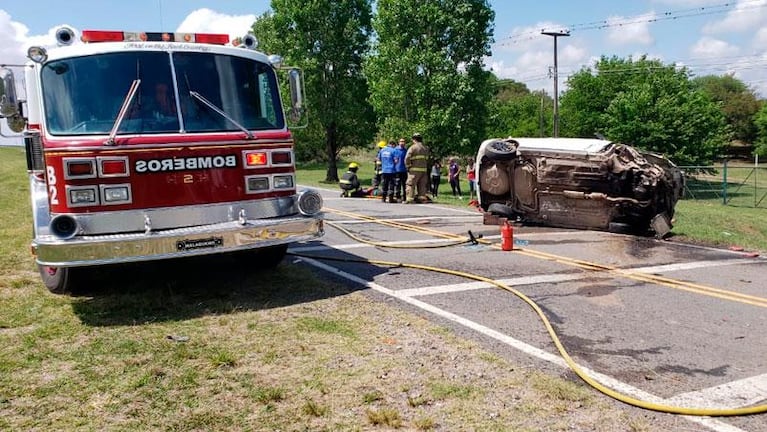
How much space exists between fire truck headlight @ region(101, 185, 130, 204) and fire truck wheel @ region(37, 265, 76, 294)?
111 centimetres

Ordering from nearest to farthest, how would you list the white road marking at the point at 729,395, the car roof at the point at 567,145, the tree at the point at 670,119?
the white road marking at the point at 729,395 → the car roof at the point at 567,145 → the tree at the point at 670,119

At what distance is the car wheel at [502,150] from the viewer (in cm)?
1108

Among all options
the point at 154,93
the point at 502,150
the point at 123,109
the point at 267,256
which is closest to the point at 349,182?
the point at 502,150

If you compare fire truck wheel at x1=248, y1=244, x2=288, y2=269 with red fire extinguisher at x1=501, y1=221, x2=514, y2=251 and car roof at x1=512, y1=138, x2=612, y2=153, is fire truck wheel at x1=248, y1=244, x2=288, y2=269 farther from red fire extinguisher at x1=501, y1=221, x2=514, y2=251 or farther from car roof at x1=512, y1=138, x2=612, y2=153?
car roof at x1=512, y1=138, x2=612, y2=153

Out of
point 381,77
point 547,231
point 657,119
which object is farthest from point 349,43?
point 547,231

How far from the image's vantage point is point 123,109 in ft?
19.0

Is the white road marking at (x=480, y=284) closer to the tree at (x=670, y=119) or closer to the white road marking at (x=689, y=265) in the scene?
the white road marking at (x=689, y=265)

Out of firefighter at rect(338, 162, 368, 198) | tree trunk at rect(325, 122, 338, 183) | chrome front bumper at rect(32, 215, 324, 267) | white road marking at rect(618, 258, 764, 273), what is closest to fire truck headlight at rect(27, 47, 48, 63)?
chrome front bumper at rect(32, 215, 324, 267)

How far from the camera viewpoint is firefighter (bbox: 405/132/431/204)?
16.4 m

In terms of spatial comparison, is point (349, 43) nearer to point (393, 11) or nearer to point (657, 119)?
point (393, 11)

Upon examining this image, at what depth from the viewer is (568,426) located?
3453mm

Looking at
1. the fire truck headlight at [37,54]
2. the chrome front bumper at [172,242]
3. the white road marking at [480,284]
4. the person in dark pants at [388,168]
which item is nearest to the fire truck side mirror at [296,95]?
the chrome front bumper at [172,242]

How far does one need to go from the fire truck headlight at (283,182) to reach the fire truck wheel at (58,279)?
228 cm

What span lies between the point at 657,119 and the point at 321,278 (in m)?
35.8
